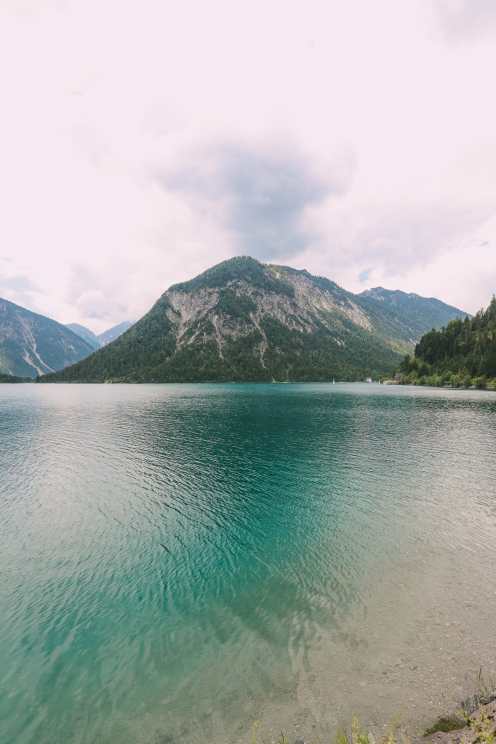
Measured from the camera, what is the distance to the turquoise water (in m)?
12.9

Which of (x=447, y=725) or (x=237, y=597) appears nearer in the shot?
(x=447, y=725)

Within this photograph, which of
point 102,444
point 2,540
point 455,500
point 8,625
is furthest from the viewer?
point 102,444

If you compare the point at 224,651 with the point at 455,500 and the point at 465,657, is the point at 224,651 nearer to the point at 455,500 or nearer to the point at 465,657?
the point at 465,657

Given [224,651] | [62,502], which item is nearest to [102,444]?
[62,502]

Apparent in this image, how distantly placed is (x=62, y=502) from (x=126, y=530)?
39.5 ft

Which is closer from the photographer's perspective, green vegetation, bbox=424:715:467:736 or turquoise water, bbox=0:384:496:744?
green vegetation, bbox=424:715:467:736

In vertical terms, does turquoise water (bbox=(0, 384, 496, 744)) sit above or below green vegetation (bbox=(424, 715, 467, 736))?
below

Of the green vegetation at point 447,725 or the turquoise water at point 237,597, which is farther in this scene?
the turquoise water at point 237,597

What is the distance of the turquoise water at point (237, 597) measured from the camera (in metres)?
12.9

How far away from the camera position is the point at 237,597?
1998 cm

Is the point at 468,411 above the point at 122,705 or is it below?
above

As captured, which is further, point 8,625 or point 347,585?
point 347,585

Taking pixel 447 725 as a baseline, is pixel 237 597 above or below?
below

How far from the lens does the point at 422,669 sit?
14.0 meters
